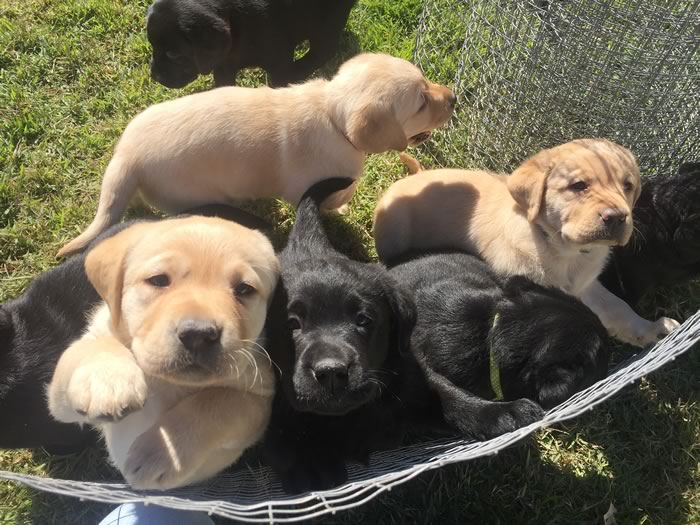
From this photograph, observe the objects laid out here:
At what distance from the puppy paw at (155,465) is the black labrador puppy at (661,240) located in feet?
9.37

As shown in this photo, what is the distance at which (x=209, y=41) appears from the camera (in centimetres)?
413

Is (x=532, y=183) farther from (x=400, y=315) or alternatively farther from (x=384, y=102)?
(x=400, y=315)

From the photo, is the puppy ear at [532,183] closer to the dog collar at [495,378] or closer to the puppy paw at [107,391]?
the dog collar at [495,378]

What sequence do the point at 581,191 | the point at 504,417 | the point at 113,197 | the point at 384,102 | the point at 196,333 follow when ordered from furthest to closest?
1. the point at 384,102
2. the point at 113,197
3. the point at 581,191
4. the point at 504,417
5. the point at 196,333

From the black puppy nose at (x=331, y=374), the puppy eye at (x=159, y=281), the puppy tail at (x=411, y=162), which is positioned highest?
the puppy eye at (x=159, y=281)

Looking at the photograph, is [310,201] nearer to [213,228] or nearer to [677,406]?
[213,228]

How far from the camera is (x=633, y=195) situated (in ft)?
11.1

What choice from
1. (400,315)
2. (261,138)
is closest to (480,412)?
(400,315)

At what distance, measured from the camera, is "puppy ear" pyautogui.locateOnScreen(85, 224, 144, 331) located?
2.42m

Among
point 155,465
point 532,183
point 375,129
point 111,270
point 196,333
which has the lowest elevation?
point 155,465

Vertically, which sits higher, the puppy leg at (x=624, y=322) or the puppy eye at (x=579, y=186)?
the puppy eye at (x=579, y=186)

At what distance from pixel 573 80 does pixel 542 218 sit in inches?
43.9

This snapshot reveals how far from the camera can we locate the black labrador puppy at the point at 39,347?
2742mm

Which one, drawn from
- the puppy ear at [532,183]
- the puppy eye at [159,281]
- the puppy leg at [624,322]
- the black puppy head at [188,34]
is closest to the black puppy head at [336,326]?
the puppy eye at [159,281]
